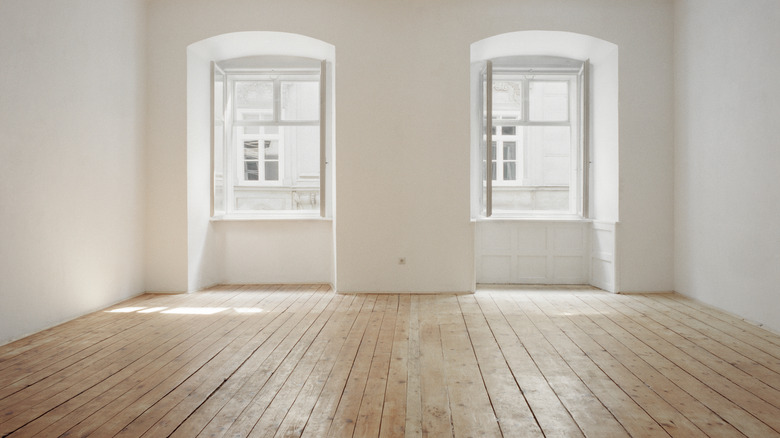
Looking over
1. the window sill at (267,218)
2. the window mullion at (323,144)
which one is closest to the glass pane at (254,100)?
the window mullion at (323,144)

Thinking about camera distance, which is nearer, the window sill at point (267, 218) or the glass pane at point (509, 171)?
the window sill at point (267, 218)

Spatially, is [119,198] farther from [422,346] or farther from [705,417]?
[705,417]

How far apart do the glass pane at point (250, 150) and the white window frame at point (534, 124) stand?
300 cm

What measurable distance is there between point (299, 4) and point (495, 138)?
3.09 meters

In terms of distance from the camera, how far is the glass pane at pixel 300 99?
7.11 meters

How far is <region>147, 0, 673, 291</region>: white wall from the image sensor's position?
6176 millimetres

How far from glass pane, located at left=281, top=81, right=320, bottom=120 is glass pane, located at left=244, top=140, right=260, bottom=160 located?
1.81ft

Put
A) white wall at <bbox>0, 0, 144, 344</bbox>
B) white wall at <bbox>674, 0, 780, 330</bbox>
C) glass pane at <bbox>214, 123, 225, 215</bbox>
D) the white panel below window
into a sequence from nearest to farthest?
white wall at <bbox>0, 0, 144, 344</bbox> → white wall at <bbox>674, 0, 780, 330</bbox> → glass pane at <bbox>214, 123, 225, 215</bbox> → the white panel below window

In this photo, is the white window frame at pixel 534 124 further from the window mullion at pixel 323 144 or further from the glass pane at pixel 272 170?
the glass pane at pixel 272 170

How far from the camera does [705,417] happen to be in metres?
2.52

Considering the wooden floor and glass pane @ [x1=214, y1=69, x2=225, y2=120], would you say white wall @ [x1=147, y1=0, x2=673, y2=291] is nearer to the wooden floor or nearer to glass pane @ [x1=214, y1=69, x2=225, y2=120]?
glass pane @ [x1=214, y1=69, x2=225, y2=120]

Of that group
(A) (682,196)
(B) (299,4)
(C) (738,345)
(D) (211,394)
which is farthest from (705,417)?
(B) (299,4)

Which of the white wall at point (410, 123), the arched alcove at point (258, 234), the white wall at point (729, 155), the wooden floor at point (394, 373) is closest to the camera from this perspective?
the wooden floor at point (394, 373)

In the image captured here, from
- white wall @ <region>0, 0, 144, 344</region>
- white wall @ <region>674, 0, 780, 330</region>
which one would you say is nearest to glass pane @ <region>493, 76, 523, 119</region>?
white wall @ <region>674, 0, 780, 330</region>
